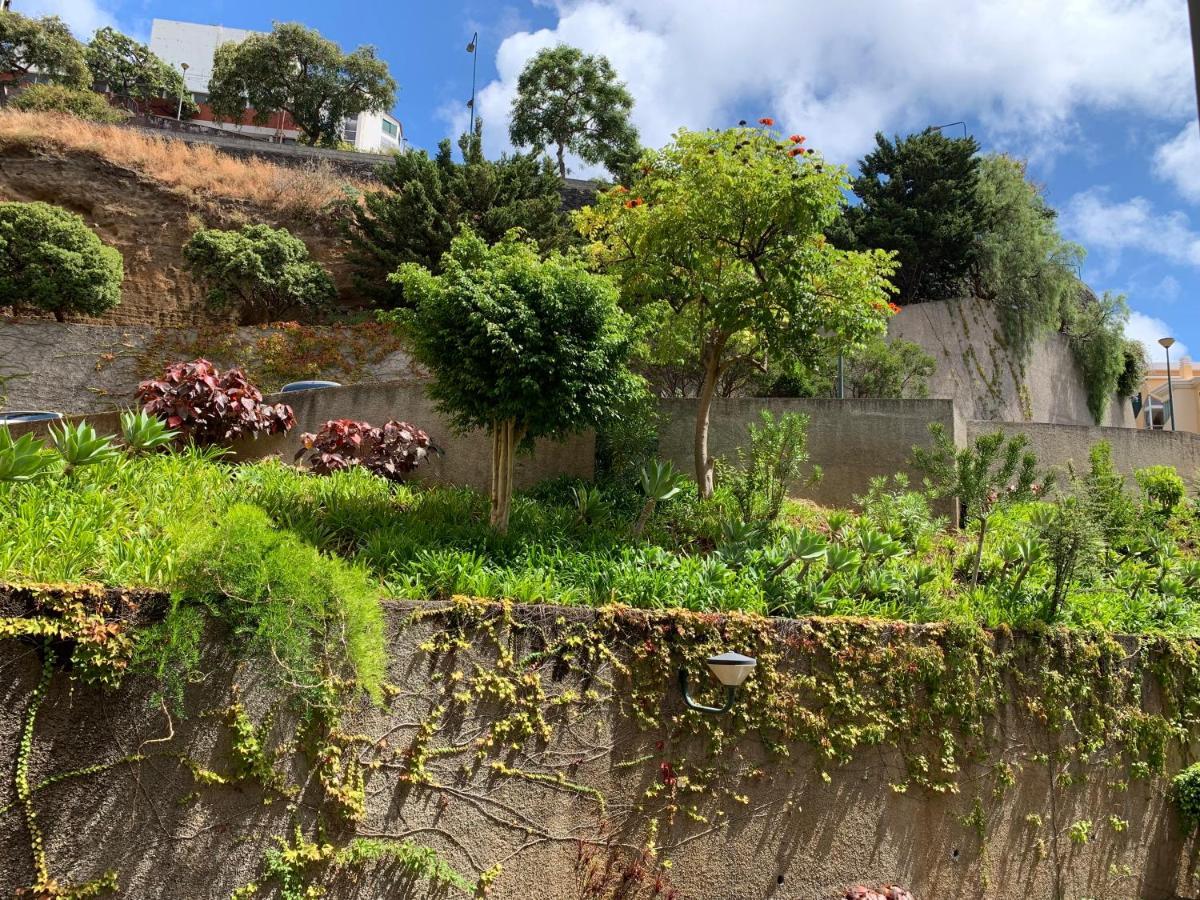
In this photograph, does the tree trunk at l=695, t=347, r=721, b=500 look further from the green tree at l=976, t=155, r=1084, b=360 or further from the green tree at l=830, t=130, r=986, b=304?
the green tree at l=976, t=155, r=1084, b=360

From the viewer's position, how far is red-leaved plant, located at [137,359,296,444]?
312 inches

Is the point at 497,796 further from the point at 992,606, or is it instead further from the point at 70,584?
the point at 992,606

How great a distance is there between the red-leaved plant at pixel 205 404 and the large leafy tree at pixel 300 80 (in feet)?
86.7

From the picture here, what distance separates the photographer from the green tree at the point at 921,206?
19.5 metres

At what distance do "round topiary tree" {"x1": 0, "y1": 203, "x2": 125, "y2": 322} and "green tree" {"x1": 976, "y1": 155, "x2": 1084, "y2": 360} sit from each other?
1960 centimetres

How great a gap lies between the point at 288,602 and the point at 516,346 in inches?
111

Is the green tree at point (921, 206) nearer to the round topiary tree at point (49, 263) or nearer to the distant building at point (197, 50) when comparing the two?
the round topiary tree at point (49, 263)

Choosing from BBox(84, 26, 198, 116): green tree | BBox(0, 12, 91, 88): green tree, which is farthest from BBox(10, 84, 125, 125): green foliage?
BBox(84, 26, 198, 116): green tree

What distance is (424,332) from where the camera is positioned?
22.0 feet

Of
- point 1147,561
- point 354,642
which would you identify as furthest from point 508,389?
point 1147,561

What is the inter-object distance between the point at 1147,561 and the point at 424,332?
8435mm

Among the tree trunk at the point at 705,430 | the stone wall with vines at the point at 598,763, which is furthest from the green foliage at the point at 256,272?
the stone wall with vines at the point at 598,763

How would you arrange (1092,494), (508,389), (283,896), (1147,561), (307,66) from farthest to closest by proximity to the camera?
(307,66) → (1147,561) → (1092,494) → (508,389) → (283,896)

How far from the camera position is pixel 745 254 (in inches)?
349
